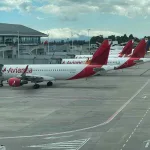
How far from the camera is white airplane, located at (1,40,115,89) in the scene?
56.4 metres

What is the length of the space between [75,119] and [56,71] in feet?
86.6

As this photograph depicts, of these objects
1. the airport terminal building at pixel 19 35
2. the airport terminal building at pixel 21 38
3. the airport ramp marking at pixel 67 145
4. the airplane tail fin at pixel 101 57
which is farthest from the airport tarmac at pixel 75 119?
the airport terminal building at pixel 19 35

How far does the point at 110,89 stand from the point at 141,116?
21625 millimetres

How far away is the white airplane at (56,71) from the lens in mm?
56438

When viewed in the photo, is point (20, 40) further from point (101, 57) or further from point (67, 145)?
point (67, 145)

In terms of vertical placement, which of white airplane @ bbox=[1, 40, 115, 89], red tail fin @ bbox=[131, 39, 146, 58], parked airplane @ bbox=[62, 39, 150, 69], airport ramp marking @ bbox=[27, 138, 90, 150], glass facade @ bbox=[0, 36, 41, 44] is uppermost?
glass facade @ bbox=[0, 36, 41, 44]

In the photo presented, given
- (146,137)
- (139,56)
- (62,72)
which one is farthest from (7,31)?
(146,137)

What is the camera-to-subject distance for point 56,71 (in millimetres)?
57500

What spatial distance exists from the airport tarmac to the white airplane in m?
4.18

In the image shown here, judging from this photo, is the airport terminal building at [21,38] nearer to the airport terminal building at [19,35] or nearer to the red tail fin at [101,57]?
the airport terminal building at [19,35]

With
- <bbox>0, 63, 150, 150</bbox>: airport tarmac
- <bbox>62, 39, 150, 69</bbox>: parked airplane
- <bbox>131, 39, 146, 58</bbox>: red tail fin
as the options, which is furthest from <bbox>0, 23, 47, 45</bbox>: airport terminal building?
<bbox>0, 63, 150, 150</bbox>: airport tarmac

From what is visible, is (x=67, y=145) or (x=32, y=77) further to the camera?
(x=32, y=77)

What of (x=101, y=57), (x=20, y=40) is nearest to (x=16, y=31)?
(x=20, y=40)

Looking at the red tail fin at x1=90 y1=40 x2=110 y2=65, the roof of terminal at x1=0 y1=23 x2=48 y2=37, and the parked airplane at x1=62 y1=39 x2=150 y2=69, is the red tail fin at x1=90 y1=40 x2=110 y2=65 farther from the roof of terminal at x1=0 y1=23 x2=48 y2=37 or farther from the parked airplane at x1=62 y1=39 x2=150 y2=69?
the roof of terminal at x1=0 y1=23 x2=48 y2=37
